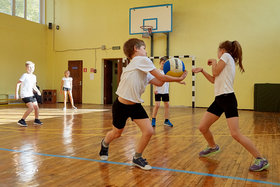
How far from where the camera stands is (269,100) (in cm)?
975

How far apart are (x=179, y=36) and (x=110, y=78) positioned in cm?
453

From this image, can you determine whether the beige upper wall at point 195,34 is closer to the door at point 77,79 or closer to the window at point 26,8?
the door at point 77,79

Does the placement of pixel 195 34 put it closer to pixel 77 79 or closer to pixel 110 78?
pixel 110 78

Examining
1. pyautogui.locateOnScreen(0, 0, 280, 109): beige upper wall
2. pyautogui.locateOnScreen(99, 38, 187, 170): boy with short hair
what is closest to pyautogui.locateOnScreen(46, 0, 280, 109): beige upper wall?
pyautogui.locateOnScreen(0, 0, 280, 109): beige upper wall

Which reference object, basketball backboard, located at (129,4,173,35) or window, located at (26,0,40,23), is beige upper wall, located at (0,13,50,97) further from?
basketball backboard, located at (129,4,173,35)

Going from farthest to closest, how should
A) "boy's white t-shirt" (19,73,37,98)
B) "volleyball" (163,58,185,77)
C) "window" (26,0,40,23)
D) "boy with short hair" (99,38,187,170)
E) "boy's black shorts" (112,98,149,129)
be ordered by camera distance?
1. "window" (26,0,40,23)
2. "boy's white t-shirt" (19,73,37,98)
3. "volleyball" (163,58,185,77)
4. "boy's black shorts" (112,98,149,129)
5. "boy with short hair" (99,38,187,170)

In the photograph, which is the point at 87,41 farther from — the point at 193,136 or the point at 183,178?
the point at 183,178

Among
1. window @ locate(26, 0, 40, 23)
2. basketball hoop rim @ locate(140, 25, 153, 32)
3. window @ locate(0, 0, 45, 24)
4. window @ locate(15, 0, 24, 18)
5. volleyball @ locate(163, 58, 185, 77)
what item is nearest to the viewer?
volleyball @ locate(163, 58, 185, 77)

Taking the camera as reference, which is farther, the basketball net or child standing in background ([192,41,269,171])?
the basketball net

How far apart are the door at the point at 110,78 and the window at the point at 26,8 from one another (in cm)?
479

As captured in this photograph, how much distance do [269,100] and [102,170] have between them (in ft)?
29.6

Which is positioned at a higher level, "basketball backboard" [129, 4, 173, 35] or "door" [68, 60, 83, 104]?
"basketball backboard" [129, 4, 173, 35]

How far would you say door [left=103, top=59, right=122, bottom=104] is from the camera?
1348cm

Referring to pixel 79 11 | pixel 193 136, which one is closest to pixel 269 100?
pixel 193 136
